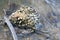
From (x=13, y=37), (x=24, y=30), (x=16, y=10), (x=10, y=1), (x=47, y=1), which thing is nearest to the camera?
(x=13, y=37)

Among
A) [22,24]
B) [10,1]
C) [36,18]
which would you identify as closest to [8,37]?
[22,24]

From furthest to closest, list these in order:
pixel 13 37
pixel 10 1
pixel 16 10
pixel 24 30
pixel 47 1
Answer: pixel 47 1 < pixel 10 1 < pixel 16 10 < pixel 24 30 < pixel 13 37

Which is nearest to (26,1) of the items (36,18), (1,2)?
(1,2)

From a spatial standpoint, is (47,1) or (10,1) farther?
(47,1)

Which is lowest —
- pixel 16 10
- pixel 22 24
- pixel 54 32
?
pixel 54 32

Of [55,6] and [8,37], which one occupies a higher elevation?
[55,6]

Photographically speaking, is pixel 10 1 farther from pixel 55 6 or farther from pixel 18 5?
pixel 55 6

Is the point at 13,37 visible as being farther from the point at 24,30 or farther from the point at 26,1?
the point at 26,1
